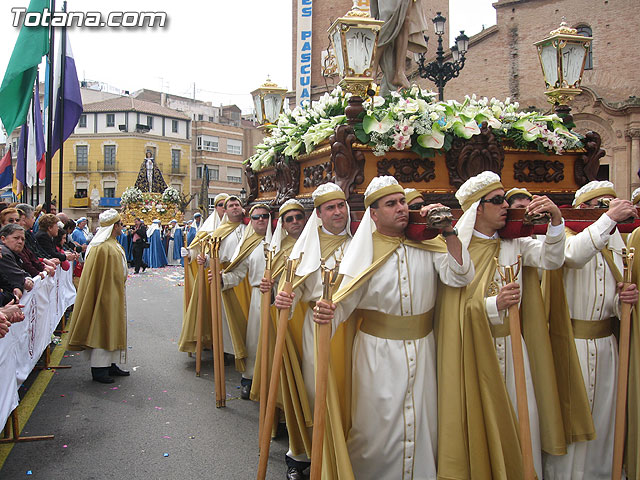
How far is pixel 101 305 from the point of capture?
22.7ft

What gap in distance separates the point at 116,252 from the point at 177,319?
4.26 meters

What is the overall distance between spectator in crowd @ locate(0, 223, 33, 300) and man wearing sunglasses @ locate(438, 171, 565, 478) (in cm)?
383

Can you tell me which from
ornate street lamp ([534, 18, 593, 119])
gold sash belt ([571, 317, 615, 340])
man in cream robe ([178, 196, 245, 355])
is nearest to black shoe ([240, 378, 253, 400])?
man in cream robe ([178, 196, 245, 355])

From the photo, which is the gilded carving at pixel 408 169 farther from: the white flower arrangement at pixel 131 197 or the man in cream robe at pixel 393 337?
the white flower arrangement at pixel 131 197

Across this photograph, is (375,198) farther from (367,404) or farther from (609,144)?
(609,144)

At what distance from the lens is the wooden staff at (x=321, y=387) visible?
312 centimetres

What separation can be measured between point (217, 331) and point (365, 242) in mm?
2650

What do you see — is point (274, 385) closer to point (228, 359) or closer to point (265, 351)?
point (265, 351)

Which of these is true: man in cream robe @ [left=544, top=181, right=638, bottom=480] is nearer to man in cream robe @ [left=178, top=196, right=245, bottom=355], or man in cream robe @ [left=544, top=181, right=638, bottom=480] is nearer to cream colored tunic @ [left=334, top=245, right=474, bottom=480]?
cream colored tunic @ [left=334, top=245, right=474, bottom=480]

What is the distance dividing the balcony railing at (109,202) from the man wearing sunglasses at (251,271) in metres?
49.7

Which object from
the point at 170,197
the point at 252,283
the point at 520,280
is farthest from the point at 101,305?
the point at 170,197

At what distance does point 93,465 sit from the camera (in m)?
4.46

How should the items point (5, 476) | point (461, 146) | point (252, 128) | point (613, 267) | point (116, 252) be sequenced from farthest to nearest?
point (252, 128) < point (116, 252) < point (461, 146) < point (5, 476) < point (613, 267)

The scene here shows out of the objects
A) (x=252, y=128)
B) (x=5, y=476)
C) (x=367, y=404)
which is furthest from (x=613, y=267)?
(x=252, y=128)
